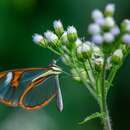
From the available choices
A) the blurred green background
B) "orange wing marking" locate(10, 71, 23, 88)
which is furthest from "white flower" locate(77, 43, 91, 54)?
the blurred green background

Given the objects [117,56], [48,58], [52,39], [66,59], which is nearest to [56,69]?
[66,59]

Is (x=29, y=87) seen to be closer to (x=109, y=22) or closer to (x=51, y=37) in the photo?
(x=51, y=37)

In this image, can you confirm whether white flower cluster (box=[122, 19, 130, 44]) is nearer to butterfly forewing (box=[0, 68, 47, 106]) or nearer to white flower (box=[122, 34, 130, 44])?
white flower (box=[122, 34, 130, 44])

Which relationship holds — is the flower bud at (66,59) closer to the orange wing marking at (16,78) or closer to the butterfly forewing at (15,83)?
the butterfly forewing at (15,83)

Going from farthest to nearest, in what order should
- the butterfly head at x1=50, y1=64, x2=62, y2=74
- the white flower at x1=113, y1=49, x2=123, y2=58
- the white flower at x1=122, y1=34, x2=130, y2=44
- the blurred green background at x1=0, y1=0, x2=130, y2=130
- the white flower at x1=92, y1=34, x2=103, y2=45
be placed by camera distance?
the blurred green background at x1=0, y1=0, x2=130, y2=130, the butterfly head at x1=50, y1=64, x2=62, y2=74, the white flower at x1=113, y1=49, x2=123, y2=58, the white flower at x1=122, y1=34, x2=130, y2=44, the white flower at x1=92, y1=34, x2=103, y2=45

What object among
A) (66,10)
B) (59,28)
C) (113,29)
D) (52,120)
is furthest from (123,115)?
(113,29)

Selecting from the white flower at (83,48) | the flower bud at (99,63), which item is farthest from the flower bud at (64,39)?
the flower bud at (99,63)
